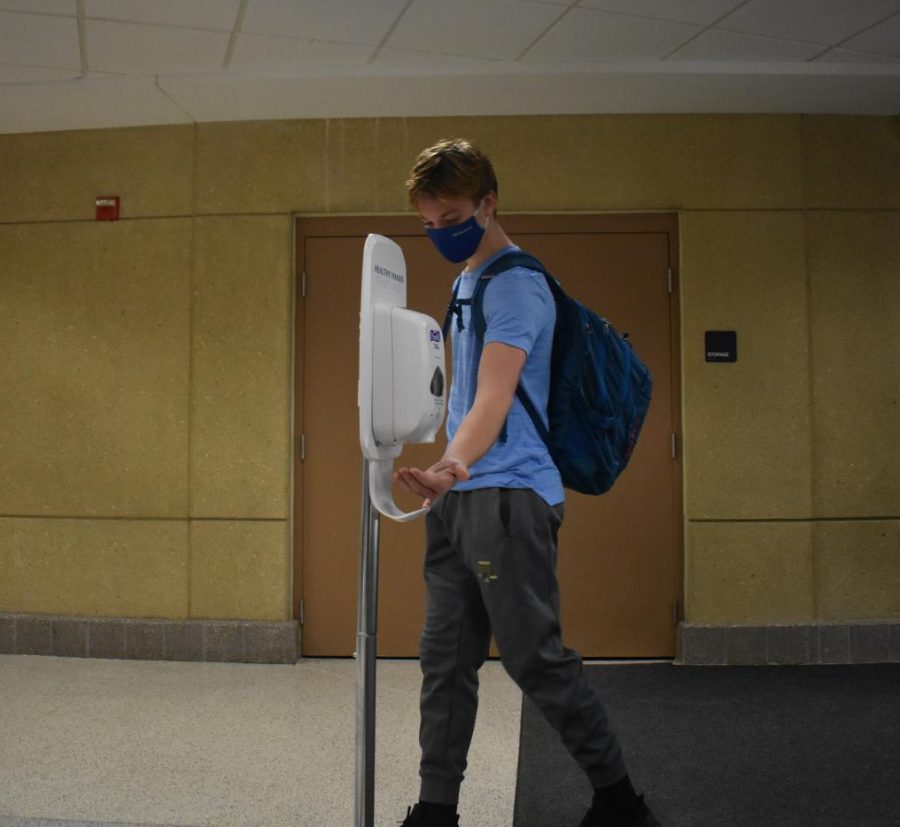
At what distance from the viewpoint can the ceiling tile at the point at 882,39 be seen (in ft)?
11.3

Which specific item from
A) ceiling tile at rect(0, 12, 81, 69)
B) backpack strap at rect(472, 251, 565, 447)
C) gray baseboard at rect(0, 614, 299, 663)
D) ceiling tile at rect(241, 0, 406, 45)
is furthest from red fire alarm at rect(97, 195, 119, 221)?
backpack strap at rect(472, 251, 565, 447)

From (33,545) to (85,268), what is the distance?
134cm

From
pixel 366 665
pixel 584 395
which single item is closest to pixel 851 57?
pixel 584 395

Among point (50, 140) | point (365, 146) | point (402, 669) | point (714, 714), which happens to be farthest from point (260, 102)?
point (714, 714)

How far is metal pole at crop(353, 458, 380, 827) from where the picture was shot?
132 centimetres

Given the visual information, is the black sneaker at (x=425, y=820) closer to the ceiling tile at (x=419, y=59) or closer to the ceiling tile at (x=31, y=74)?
the ceiling tile at (x=419, y=59)

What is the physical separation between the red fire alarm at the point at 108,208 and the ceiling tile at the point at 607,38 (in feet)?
6.76

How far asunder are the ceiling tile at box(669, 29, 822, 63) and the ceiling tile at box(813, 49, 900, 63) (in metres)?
0.06

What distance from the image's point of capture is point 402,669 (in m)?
4.09

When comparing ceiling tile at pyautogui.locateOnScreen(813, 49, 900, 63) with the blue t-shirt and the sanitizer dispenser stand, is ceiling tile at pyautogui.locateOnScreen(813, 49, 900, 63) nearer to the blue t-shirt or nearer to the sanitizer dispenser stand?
the blue t-shirt

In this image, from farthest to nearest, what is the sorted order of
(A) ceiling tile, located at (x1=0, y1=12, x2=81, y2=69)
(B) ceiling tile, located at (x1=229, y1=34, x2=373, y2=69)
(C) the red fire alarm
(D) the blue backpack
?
(C) the red fire alarm, (B) ceiling tile, located at (x1=229, y1=34, x2=373, y2=69), (A) ceiling tile, located at (x1=0, y1=12, x2=81, y2=69), (D) the blue backpack

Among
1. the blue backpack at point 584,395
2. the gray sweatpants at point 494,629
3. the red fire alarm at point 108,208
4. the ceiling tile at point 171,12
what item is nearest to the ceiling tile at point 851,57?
the ceiling tile at point 171,12

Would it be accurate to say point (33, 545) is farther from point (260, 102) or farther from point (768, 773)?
point (768, 773)

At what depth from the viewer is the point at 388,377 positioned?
1252 millimetres
